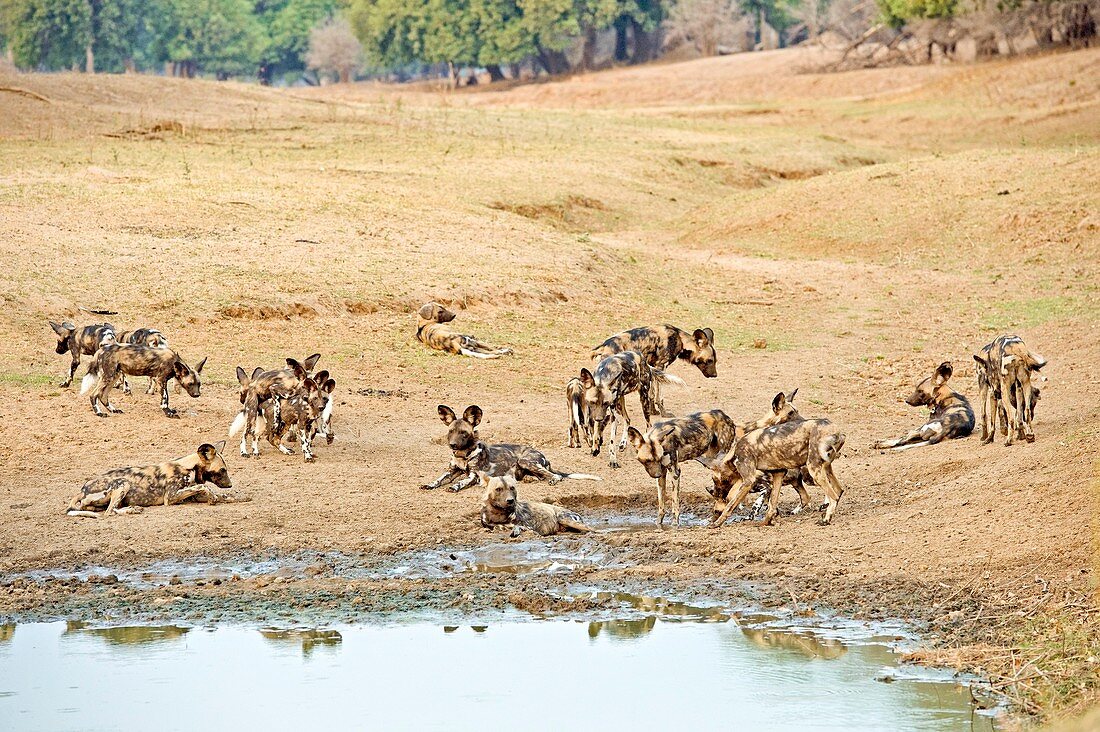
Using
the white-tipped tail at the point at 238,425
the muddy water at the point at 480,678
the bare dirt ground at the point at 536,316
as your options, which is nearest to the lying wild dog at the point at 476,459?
the bare dirt ground at the point at 536,316

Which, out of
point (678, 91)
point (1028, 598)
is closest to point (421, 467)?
point (1028, 598)

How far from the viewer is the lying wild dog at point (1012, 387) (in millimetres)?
13258

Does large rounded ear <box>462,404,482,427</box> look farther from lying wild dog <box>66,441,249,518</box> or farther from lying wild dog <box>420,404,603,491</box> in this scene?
lying wild dog <box>66,441,249,518</box>

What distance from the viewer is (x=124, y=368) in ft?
47.9

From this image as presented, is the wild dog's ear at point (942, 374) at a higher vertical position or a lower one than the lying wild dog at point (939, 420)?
higher

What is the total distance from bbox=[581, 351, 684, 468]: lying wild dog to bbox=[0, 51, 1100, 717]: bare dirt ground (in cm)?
34

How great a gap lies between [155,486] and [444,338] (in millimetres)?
6690

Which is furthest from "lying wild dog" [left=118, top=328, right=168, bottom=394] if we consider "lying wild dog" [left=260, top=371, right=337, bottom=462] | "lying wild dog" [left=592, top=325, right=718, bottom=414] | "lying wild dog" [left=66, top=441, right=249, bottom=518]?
"lying wild dog" [left=592, top=325, right=718, bottom=414]

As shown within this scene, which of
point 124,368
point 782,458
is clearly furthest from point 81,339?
point 782,458

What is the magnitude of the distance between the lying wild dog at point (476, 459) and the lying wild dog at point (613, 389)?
0.87 m

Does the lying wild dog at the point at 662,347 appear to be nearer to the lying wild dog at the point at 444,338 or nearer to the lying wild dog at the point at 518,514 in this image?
the lying wild dog at the point at 444,338

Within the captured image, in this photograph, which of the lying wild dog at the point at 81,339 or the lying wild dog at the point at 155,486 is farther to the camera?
the lying wild dog at the point at 81,339

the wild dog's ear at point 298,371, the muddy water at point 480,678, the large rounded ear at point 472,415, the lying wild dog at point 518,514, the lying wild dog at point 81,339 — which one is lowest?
the muddy water at point 480,678

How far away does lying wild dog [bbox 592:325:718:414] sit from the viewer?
15102 mm
